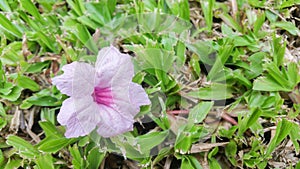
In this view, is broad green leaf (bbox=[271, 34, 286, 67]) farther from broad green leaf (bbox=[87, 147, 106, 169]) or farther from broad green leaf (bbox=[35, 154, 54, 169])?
broad green leaf (bbox=[35, 154, 54, 169])

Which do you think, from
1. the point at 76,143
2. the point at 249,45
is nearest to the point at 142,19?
the point at 249,45

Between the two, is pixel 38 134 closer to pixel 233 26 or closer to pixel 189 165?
pixel 189 165

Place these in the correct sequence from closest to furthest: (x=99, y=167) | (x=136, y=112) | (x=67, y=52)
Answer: (x=136, y=112)
(x=99, y=167)
(x=67, y=52)

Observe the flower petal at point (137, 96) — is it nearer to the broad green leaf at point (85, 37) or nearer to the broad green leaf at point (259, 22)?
the broad green leaf at point (85, 37)

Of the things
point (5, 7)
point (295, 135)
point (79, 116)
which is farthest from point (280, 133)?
point (5, 7)

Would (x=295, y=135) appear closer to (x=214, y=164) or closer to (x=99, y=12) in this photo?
(x=214, y=164)
